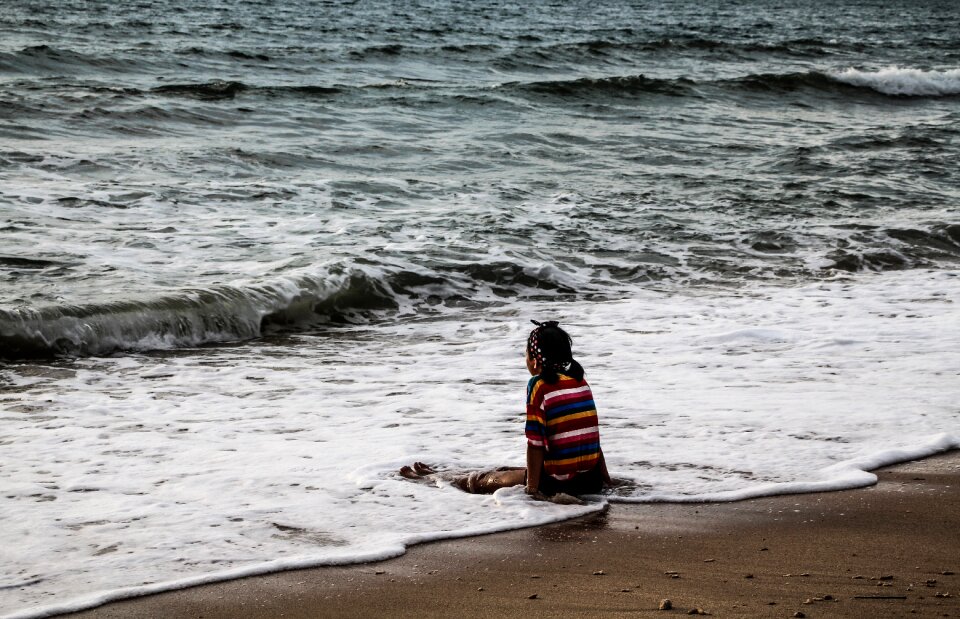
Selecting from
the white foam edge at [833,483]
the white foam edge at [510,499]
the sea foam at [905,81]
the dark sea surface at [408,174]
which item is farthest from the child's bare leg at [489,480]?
the sea foam at [905,81]

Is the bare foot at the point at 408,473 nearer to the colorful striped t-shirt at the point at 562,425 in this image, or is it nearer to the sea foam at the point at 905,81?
the colorful striped t-shirt at the point at 562,425

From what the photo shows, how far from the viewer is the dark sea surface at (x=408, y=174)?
870cm

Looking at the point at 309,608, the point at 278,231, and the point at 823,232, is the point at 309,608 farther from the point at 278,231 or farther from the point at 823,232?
the point at 823,232

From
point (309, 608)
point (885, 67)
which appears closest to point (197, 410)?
point (309, 608)

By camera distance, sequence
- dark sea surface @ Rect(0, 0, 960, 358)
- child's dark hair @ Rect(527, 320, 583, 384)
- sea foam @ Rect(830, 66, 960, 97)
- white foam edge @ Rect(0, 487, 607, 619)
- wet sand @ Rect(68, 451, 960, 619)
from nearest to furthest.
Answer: wet sand @ Rect(68, 451, 960, 619), white foam edge @ Rect(0, 487, 607, 619), child's dark hair @ Rect(527, 320, 583, 384), dark sea surface @ Rect(0, 0, 960, 358), sea foam @ Rect(830, 66, 960, 97)

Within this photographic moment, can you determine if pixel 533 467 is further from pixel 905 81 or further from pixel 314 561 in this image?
pixel 905 81

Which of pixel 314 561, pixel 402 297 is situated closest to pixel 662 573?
pixel 314 561

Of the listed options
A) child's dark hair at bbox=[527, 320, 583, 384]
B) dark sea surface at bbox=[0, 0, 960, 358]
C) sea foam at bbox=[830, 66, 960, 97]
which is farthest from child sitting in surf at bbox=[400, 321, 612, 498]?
sea foam at bbox=[830, 66, 960, 97]

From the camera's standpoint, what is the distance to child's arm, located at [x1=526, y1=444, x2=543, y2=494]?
4.34m

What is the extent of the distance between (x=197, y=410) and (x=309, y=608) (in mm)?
2732

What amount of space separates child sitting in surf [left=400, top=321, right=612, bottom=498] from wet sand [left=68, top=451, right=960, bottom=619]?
0.27m

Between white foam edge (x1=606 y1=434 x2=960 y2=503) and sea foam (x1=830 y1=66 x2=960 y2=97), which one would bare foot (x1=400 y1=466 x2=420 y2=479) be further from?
sea foam (x1=830 y1=66 x2=960 y2=97)

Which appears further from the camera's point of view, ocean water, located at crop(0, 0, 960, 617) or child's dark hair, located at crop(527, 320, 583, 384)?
ocean water, located at crop(0, 0, 960, 617)

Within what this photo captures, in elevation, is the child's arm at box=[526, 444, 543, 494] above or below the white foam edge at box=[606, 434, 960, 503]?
above
